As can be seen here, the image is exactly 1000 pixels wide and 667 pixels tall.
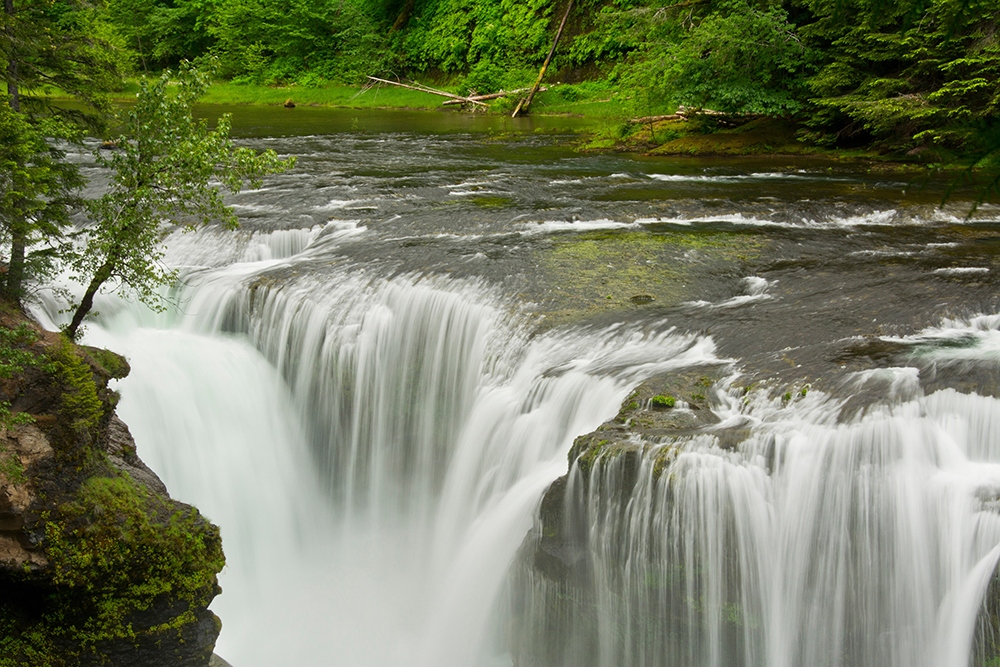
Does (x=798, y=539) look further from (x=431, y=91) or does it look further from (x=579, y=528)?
(x=431, y=91)

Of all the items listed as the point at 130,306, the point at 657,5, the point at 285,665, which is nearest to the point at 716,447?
the point at 285,665

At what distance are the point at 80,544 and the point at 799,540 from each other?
19.0 ft

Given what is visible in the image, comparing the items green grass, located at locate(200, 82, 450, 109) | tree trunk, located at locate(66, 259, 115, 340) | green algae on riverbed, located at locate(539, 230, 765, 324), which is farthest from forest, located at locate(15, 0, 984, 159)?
green grass, located at locate(200, 82, 450, 109)

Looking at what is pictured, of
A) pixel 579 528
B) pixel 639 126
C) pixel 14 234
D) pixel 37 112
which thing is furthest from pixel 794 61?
pixel 14 234

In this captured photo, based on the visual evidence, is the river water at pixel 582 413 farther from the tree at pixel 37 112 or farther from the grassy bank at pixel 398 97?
the grassy bank at pixel 398 97

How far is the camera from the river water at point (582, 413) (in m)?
6.32

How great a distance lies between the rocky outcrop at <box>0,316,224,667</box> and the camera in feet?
19.4

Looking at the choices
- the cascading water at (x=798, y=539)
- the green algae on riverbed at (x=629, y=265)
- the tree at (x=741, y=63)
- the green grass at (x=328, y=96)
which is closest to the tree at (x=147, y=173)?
the green algae on riverbed at (x=629, y=265)

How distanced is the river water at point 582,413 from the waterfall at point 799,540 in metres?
0.02

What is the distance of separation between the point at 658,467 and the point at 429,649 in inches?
141

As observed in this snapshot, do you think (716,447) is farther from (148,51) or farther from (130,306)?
(148,51)

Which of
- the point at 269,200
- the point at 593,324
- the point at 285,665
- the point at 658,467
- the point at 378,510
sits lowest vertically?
the point at 285,665

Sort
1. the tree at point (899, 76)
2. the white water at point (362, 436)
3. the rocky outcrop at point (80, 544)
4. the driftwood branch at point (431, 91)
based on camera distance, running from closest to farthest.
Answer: the rocky outcrop at point (80, 544) < the white water at point (362, 436) < the tree at point (899, 76) < the driftwood branch at point (431, 91)

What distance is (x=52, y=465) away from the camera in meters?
6.06
